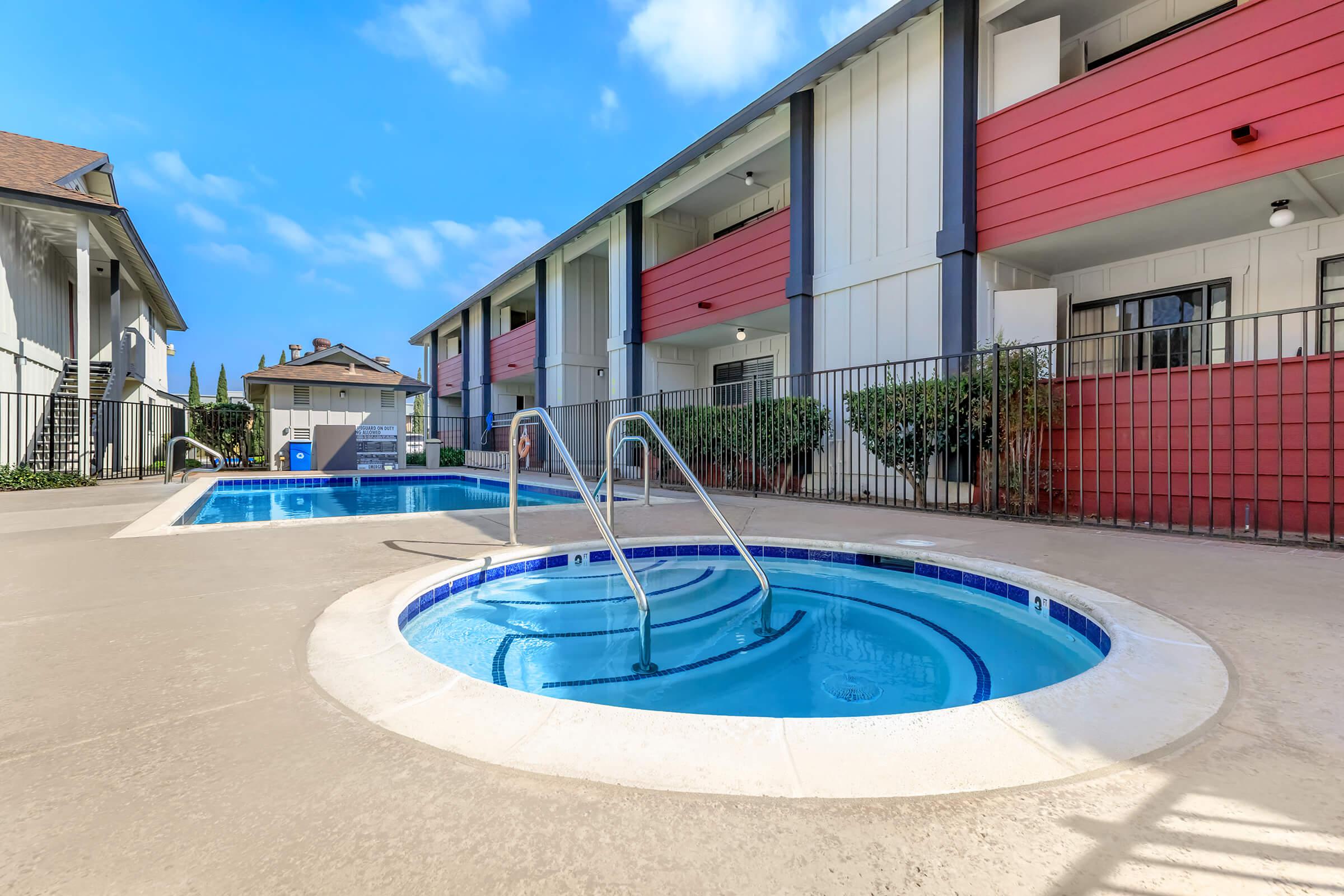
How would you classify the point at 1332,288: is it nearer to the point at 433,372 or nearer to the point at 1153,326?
the point at 1153,326

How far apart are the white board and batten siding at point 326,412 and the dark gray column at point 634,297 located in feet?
28.4

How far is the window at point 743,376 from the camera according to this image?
12258 millimetres

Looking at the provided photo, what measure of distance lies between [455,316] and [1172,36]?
21.4 meters

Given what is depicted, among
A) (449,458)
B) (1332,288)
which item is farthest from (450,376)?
(1332,288)

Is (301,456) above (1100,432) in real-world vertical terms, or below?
below

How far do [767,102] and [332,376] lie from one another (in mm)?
14586

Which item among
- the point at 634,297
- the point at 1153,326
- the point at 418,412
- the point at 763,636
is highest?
the point at 634,297

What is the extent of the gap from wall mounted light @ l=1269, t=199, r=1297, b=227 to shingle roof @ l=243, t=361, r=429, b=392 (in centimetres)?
1890

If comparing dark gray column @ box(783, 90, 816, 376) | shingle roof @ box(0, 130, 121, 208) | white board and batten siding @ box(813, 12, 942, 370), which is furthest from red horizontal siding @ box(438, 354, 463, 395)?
white board and batten siding @ box(813, 12, 942, 370)

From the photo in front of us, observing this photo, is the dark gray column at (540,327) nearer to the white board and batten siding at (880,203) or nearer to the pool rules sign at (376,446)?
the pool rules sign at (376,446)

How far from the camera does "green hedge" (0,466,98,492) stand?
8.43 m

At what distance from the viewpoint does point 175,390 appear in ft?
141

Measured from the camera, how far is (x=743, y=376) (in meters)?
13.2

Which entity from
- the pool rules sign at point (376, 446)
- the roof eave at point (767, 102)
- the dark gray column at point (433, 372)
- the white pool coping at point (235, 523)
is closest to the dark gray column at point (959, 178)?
the roof eave at point (767, 102)
